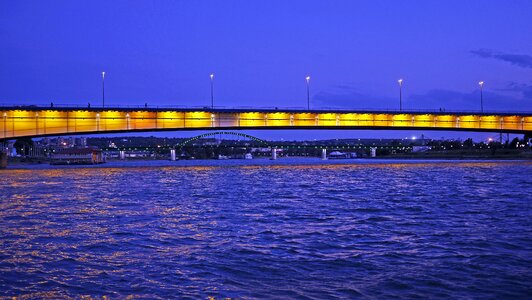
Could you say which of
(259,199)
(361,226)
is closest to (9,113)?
(259,199)

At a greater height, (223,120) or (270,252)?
(223,120)

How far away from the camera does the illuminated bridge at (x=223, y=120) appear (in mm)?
89250

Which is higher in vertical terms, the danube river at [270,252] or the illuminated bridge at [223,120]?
the illuminated bridge at [223,120]

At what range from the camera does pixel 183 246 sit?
52.2ft

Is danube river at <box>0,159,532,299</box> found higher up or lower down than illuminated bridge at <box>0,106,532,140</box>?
lower down

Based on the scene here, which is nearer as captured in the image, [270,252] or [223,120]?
[270,252]

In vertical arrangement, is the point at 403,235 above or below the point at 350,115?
below

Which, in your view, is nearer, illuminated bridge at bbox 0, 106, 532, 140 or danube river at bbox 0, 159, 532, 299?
danube river at bbox 0, 159, 532, 299

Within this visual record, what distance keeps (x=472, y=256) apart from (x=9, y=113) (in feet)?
284

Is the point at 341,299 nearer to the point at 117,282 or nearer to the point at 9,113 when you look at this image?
the point at 117,282

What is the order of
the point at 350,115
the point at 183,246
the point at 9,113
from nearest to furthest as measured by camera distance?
1. the point at 183,246
2. the point at 9,113
3. the point at 350,115

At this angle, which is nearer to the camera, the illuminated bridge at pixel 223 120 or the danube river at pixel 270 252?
the danube river at pixel 270 252

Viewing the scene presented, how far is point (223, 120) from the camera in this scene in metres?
100

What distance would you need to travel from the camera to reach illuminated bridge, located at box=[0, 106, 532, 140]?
8925cm
